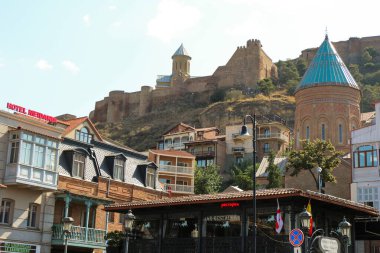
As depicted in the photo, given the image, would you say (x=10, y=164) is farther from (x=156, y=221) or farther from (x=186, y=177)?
(x=186, y=177)

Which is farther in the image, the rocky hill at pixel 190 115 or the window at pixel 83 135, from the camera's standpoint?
the rocky hill at pixel 190 115

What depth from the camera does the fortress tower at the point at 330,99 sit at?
5809cm

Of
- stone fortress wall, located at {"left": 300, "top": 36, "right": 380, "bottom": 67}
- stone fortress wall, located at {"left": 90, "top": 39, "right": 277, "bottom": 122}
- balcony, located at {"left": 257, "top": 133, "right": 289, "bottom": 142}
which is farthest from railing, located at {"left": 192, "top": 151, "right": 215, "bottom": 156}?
stone fortress wall, located at {"left": 300, "top": 36, "right": 380, "bottom": 67}

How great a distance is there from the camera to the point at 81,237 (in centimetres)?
3150

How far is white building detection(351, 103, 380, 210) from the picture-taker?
37.6 meters

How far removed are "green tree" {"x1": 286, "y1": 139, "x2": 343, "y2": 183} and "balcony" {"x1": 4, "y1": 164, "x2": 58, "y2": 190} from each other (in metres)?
20.0

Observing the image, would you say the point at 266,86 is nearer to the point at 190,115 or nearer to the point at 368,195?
the point at 190,115

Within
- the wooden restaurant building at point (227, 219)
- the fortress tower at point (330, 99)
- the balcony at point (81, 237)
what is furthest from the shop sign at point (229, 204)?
the fortress tower at point (330, 99)

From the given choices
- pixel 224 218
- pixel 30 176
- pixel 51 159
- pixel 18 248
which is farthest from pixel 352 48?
pixel 224 218

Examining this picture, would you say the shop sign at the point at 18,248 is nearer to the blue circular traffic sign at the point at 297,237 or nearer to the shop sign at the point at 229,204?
the shop sign at the point at 229,204

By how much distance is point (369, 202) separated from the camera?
1468 inches

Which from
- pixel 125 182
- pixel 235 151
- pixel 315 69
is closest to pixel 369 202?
pixel 125 182

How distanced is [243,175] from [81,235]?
36.5 m

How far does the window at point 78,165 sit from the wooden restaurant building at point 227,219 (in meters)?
6.37
